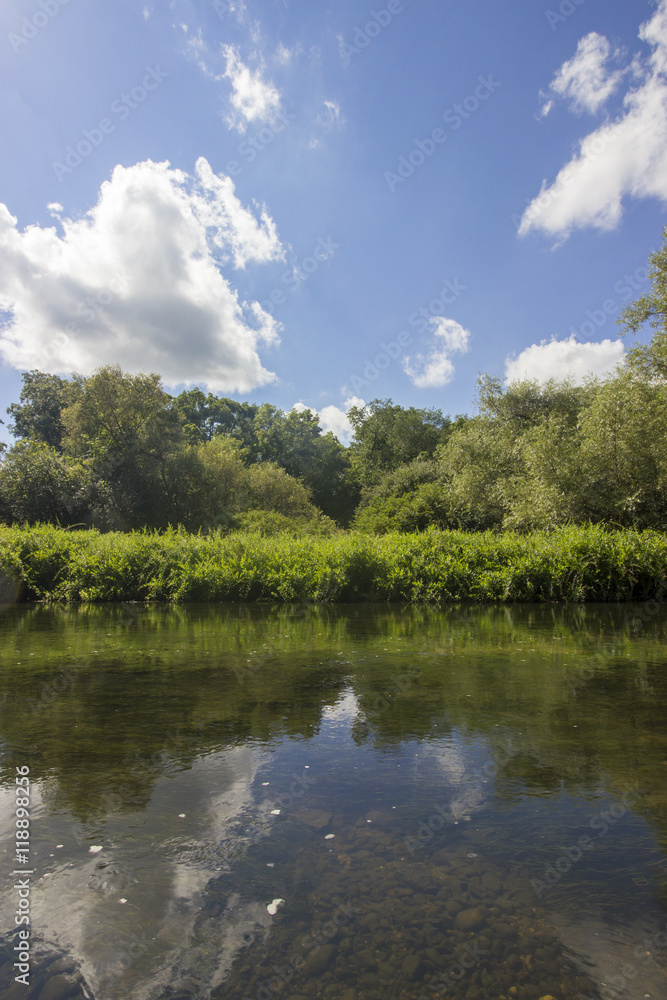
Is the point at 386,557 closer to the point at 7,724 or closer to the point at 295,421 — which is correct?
the point at 7,724

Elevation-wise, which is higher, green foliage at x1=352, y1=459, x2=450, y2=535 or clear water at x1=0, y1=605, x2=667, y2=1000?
green foliage at x1=352, y1=459, x2=450, y2=535

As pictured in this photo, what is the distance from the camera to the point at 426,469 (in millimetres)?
38281

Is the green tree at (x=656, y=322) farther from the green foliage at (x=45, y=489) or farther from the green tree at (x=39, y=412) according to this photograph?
the green tree at (x=39, y=412)

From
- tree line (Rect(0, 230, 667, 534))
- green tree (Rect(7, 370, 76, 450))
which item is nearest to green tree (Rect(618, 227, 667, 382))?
tree line (Rect(0, 230, 667, 534))

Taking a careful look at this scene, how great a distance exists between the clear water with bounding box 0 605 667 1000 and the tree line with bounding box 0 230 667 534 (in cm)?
1703

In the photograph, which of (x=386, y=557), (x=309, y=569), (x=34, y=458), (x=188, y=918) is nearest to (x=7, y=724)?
(x=188, y=918)

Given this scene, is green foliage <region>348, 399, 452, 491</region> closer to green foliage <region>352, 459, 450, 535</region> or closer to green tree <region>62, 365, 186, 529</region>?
green foliage <region>352, 459, 450, 535</region>

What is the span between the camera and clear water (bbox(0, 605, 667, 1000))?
244cm

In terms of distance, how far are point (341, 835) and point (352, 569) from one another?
14862 mm

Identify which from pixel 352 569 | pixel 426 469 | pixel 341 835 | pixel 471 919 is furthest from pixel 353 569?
pixel 426 469

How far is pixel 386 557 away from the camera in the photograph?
18.8 metres

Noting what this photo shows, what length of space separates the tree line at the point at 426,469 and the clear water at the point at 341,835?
1703cm

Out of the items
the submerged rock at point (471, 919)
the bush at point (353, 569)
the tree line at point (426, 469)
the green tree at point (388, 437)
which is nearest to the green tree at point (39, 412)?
the tree line at point (426, 469)

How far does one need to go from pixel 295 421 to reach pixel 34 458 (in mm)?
39550
